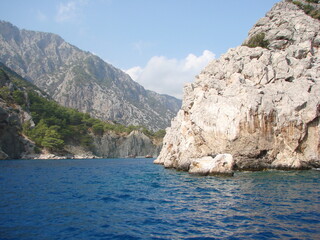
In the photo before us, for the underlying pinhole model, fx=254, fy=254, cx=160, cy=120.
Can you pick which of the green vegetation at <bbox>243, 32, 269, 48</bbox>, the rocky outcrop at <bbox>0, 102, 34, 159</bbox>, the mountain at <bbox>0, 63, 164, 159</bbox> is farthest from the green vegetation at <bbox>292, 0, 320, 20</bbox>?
the mountain at <bbox>0, 63, 164, 159</bbox>

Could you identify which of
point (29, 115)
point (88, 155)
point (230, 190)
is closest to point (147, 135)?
point (88, 155)

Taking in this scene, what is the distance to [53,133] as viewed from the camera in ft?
352

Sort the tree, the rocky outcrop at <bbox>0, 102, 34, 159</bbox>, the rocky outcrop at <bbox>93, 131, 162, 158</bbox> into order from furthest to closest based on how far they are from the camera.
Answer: the rocky outcrop at <bbox>93, 131, 162, 158</bbox> → the tree → the rocky outcrop at <bbox>0, 102, 34, 159</bbox>

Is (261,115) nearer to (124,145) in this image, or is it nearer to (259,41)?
(259,41)

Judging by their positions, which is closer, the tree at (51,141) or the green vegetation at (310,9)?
the green vegetation at (310,9)

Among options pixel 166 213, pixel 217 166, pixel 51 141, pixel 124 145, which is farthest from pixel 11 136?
pixel 166 213

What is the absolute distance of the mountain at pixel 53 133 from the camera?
93.8 metres

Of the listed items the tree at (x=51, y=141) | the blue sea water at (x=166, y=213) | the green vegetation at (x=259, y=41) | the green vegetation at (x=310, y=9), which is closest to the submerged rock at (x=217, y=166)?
the blue sea water at (x=166, y=213)

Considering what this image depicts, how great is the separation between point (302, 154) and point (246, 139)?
30.4 feet

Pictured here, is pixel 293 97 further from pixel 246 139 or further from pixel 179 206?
pixel 179 206

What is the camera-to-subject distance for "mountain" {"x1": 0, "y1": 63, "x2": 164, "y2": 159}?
9381 cm

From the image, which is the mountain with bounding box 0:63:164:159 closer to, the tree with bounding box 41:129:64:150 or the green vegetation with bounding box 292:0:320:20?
the tree with bounding box 41:129:64:150

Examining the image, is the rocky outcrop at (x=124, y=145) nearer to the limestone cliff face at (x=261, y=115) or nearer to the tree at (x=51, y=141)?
the tree at (x=51, y=141)

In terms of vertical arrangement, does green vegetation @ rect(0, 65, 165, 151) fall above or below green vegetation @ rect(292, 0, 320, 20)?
below
